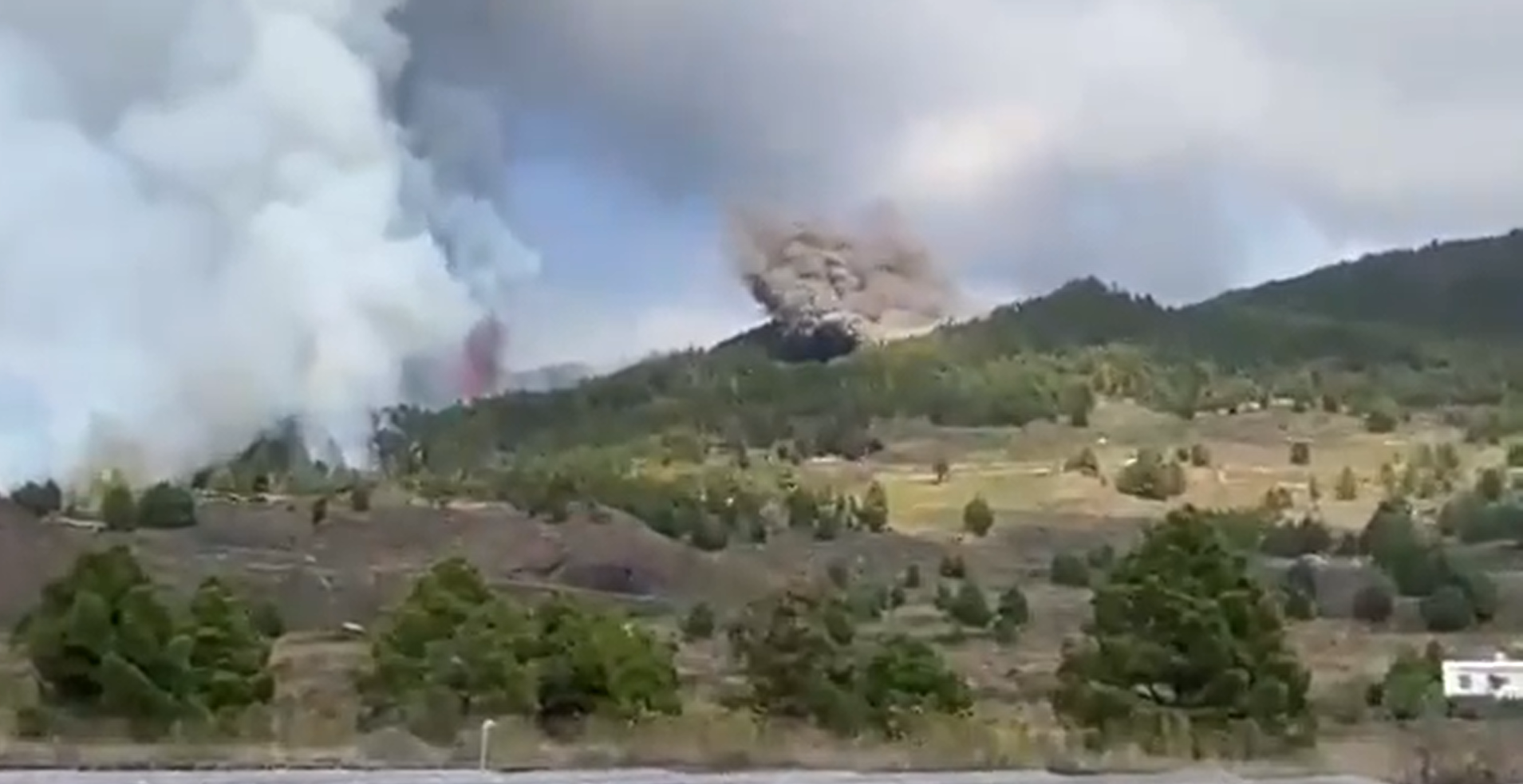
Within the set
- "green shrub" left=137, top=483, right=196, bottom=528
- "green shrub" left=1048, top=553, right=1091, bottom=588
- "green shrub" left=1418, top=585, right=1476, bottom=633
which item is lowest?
"green shrub" left=1418, top=585, right=1476, bottom=633

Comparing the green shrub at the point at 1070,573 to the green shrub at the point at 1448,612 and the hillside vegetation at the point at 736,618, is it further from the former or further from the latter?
the green shrub at the point at 1448,612

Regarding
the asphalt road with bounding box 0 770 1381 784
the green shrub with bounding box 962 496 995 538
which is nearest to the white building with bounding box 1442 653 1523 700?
the asphalt road with bounding box 0 770 1381 784

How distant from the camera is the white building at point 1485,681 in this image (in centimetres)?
6588

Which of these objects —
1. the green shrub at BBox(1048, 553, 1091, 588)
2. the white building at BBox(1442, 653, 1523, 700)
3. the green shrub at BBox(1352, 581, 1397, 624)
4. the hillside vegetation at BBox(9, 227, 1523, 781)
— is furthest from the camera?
the green shrub at BBox(1048, 553, 1091, 588)

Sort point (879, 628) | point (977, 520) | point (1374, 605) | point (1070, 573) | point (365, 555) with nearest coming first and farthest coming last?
1. point (879, 628)
2. point (1374, 605)
3. point (365, 555)
4. point (1070, 573)
5. point (977, 520)

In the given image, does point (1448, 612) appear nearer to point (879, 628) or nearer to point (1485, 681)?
point (879, 628)

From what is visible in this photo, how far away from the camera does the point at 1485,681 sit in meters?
69.7

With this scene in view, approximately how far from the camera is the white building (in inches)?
2594

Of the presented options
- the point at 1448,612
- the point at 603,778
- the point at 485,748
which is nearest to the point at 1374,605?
the point at 1448,612

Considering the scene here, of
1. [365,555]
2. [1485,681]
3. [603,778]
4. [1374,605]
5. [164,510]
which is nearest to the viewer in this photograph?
[603,778]

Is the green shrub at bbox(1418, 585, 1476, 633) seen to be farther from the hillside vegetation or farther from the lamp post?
the lamp post

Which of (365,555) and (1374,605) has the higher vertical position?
(365,555)

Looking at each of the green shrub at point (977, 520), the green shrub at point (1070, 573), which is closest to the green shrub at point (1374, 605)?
the green shrub at point (1070, 573)

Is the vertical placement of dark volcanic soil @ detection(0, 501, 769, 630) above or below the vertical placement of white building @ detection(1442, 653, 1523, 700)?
above
